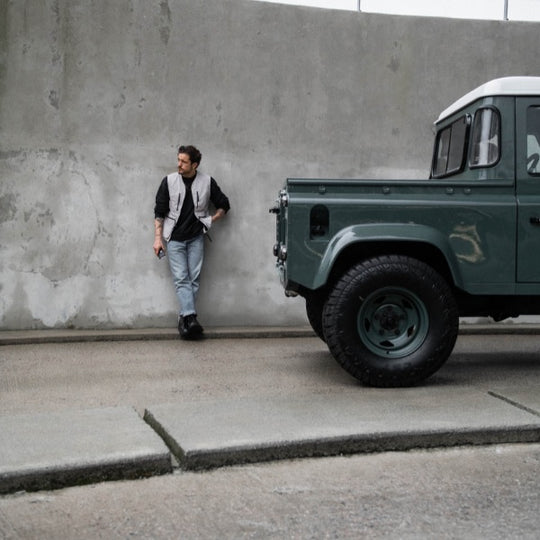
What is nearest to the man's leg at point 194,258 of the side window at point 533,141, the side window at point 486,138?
the side window at point 486,138

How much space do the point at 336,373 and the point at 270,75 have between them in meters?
3.88

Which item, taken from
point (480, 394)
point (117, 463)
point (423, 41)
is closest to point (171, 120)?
point (423, 41)

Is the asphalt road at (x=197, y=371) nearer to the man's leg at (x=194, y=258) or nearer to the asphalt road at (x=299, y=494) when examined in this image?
the asphalt road at (x=299, y=494)

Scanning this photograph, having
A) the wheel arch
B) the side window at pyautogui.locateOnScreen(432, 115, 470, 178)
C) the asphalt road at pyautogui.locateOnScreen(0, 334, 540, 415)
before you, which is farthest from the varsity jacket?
the wheel arch

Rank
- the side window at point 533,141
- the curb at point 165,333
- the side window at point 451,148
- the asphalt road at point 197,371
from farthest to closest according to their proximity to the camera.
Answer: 1. the curb at point 165,333
2. the side window at point 451,148
3. the side window at point 533,141
4. the asphalt road at point 197,371

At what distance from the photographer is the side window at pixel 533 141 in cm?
584

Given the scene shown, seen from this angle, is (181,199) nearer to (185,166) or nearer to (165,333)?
(185,166)

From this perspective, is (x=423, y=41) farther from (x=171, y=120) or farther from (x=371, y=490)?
(x=371, y=490)

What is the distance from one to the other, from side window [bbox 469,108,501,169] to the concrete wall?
3136mm

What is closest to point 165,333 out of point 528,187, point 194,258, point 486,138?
point 194,258

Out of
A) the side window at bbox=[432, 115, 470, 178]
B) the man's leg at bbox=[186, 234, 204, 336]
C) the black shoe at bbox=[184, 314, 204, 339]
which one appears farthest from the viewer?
the man's leg at bbox=[186, 234, 204, 336]

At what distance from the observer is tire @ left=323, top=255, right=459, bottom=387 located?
555cm

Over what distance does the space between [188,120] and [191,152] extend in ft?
2.08

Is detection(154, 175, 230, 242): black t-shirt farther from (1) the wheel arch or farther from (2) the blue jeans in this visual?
(1) the wheel arch
